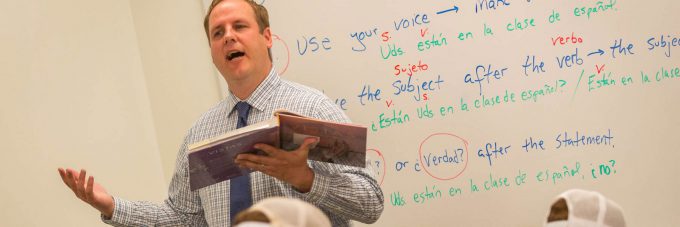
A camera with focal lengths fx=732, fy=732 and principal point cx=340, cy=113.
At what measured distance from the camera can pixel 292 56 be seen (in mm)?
2426

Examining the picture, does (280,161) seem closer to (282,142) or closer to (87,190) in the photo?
(282,142)

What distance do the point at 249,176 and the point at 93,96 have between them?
909 millimetres

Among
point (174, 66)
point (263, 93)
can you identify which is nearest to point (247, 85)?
point (263, 93)

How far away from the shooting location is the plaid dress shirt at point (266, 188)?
168cm

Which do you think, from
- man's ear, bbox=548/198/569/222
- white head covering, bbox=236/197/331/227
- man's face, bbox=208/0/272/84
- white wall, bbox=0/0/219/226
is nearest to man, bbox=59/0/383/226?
man's face, bbox=208/0/272/84

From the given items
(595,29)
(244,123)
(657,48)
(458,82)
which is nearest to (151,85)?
(244,123)

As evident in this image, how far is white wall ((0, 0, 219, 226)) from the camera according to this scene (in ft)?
7.17

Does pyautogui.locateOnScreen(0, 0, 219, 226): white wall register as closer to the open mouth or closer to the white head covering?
the open mouth

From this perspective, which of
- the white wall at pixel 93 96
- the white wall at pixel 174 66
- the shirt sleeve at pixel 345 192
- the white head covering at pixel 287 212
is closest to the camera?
the white head covering at pixel 287 212

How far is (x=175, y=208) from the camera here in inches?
79.9

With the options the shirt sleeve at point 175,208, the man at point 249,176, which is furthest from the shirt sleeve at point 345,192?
the shirt sleeve at point 175,208

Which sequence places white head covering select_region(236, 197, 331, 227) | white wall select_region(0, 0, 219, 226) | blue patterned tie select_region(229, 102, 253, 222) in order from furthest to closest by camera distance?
white wall select_region(0, 0, 219, 226)
blue patterned tie select_region(229, 102, 253, 222)
white head covering select_region(236, 197, 331, 227)

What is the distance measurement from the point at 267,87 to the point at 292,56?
539 mm

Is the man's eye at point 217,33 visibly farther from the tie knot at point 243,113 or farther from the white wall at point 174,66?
the white wall at point 174,66
